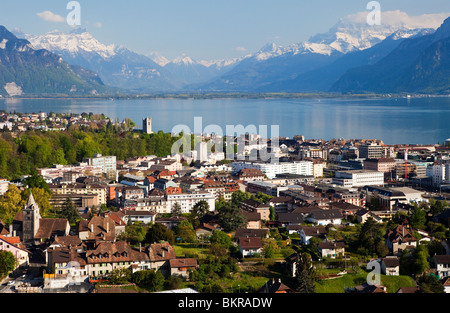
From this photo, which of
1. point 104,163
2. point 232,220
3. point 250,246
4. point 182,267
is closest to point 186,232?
point 232,220

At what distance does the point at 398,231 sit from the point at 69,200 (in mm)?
5074

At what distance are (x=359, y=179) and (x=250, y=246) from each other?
667 cm

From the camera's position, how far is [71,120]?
26078 mm

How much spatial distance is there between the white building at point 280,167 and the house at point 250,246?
6896 mm

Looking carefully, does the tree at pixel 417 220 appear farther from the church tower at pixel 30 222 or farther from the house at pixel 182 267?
the church tower at pixel 30 222

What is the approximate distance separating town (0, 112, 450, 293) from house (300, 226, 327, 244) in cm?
3

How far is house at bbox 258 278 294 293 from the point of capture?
5684mm

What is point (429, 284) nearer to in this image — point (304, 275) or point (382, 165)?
point (304, 275)

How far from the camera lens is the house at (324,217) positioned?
8953 millimetres

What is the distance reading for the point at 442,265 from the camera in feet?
22.0

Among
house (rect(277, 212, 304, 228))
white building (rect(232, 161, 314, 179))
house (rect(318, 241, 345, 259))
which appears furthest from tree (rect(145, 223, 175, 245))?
white building (rect(232, 161, 314, 179))

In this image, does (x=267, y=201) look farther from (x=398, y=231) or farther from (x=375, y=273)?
(x=375, y=273)

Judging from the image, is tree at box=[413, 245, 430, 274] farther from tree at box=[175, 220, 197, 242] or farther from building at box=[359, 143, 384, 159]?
building at box=[359, 143, 384, 159]

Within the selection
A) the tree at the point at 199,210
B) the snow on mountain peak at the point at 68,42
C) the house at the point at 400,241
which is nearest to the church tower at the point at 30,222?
the tree at the point at 199,210
